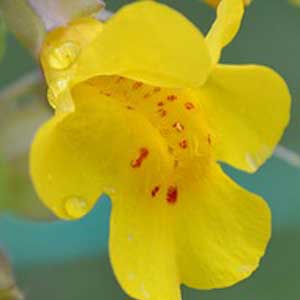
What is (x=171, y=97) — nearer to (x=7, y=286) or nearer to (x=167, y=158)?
(x=167, y=158)

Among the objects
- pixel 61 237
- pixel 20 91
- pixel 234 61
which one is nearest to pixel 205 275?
pixel 20 91

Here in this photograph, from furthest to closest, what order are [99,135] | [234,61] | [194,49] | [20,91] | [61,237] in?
1. [234,61]
2. [61,237]
3. [20,91]
4. [99,135]
5. [194,49]

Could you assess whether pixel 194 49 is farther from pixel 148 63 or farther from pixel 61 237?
Answer: pixel 61 237

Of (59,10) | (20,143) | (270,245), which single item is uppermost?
(59,10)

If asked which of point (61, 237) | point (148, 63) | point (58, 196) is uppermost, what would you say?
point (148, 63)

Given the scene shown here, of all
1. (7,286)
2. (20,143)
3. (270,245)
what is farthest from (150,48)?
(270,245)

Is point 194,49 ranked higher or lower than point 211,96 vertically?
higher

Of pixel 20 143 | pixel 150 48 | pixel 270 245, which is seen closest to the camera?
pixel 150 48

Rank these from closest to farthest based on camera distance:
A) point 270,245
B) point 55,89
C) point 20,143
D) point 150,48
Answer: point 150,48
point 55,89
point 20,143
point 270,245
